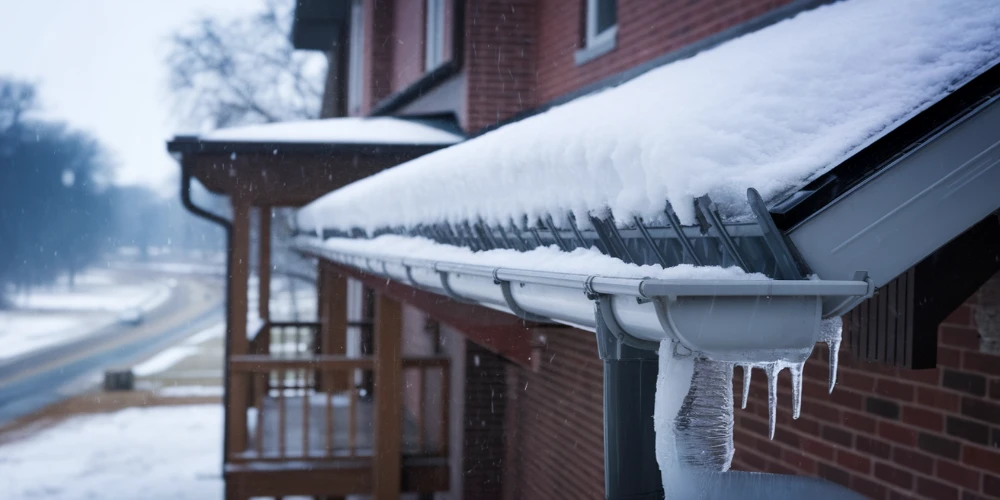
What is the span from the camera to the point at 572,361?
6281 millimetres

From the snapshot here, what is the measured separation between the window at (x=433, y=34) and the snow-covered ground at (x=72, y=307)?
23.2m

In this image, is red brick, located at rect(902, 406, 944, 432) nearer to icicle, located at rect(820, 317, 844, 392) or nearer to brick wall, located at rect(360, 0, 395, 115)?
icicle, located at rect(820, 317, 844, 392)

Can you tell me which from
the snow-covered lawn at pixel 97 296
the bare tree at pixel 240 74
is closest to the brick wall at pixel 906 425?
the bare tree at pixel 240 74

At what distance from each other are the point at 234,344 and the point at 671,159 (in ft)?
19.4

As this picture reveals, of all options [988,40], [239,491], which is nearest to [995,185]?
[988,40]

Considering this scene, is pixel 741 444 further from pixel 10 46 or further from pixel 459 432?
pixel 10 46

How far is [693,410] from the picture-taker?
1.75 metres

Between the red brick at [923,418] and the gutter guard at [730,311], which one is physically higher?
the gutter guard at [730,311]

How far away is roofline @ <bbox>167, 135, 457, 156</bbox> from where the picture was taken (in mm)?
7035

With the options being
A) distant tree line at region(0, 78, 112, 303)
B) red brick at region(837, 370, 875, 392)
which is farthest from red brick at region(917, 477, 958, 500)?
distant tree line at region(0, 78, 112, 303)

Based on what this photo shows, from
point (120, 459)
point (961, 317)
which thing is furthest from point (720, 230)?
point (120, 459)

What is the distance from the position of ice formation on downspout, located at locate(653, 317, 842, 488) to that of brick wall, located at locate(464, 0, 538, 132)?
6.04 metres

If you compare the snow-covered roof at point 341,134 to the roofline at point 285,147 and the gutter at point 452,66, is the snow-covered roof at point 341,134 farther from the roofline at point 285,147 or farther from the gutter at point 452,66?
the gutter at point 452,66

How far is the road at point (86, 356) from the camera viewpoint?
65.1ft
